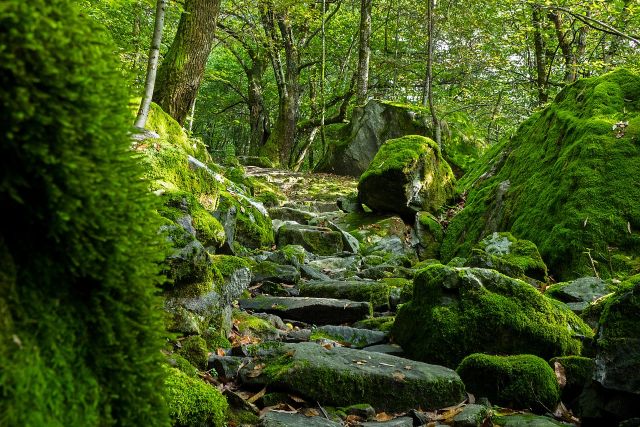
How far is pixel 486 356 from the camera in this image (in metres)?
4.41

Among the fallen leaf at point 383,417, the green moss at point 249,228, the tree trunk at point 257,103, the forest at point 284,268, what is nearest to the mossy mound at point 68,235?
the forest at point 284,268

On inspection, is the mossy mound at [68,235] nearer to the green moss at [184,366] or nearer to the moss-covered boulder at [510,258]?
the green moss at [184,366]

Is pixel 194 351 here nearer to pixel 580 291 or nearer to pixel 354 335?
pixel 354 335

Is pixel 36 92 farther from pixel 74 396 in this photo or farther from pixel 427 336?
pixel 427 336

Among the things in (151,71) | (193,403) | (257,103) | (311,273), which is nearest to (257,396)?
(193,403)

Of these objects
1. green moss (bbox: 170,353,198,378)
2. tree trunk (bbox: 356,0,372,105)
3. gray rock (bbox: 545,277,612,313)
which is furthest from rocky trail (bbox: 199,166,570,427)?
tree trunk (bbox: 356,0,372,105)

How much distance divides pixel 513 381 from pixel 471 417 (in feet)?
2.71

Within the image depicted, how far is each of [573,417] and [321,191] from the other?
46.5 feet

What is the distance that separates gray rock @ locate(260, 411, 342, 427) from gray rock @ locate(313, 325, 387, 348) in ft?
7.06

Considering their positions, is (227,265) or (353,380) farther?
(227,265)

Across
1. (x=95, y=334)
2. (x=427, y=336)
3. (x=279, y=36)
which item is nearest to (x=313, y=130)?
(x=279, y=36)

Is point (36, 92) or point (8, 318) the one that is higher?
point (36, 92)

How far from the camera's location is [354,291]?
7.21 metres

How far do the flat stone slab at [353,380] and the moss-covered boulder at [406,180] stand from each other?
8.79 meters
